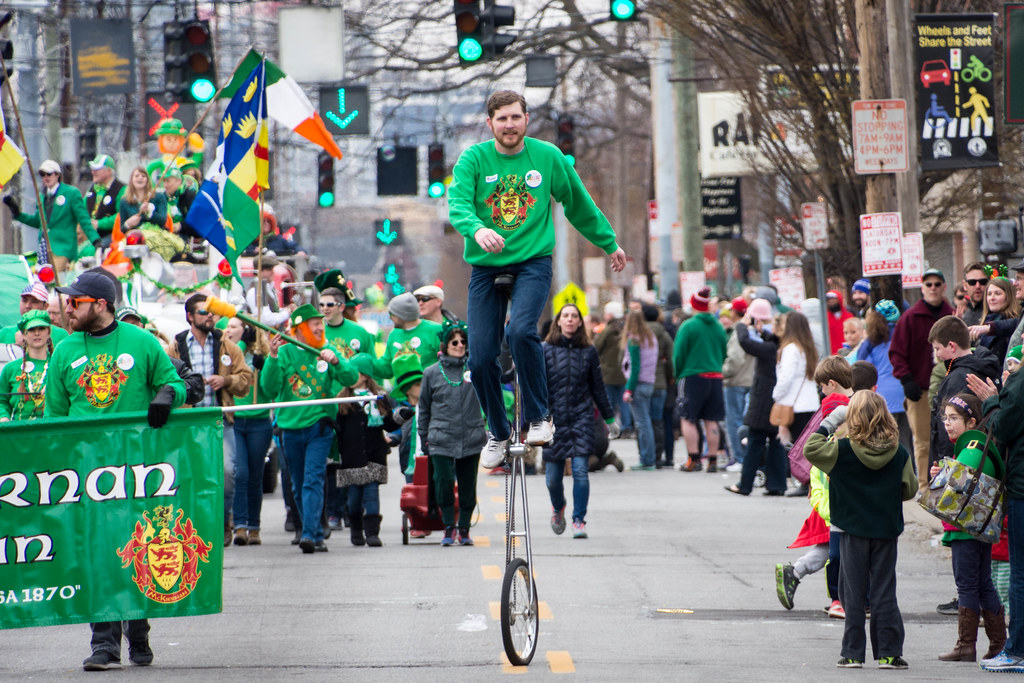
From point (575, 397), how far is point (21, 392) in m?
5.39

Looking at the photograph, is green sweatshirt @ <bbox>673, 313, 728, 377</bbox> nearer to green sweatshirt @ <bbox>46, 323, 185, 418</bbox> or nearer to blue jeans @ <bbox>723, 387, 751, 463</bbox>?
blue jeans @ <bbox>723, 387, 751, 463</bbox>

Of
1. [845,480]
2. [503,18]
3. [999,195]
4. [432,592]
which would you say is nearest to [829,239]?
[999,195]

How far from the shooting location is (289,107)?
15594mm

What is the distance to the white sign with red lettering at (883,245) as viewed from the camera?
52.7ft

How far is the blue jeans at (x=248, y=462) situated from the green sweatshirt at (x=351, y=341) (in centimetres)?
100

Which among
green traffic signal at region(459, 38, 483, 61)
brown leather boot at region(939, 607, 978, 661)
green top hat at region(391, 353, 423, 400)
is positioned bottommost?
brown leather boot at region(939, 607, 978, 661)

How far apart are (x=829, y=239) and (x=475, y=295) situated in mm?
16074

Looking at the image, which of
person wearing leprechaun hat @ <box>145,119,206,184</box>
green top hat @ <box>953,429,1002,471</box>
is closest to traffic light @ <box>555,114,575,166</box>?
person wearing leprechaun hat @ <box>145,119,206,184</box>

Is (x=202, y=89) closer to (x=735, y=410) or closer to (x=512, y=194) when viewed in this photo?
(x=735, y=410)

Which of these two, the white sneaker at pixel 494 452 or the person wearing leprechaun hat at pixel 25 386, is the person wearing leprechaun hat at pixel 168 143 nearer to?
the person wearing leprechaun hat at pixel 25 386

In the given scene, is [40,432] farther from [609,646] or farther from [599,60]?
[599,60]

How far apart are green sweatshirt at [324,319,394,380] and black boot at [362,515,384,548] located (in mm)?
1236

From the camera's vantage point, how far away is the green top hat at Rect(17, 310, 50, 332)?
10.8m


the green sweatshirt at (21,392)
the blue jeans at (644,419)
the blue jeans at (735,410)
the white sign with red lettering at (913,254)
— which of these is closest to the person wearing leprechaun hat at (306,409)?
the green sweatshirt at (21,392)
